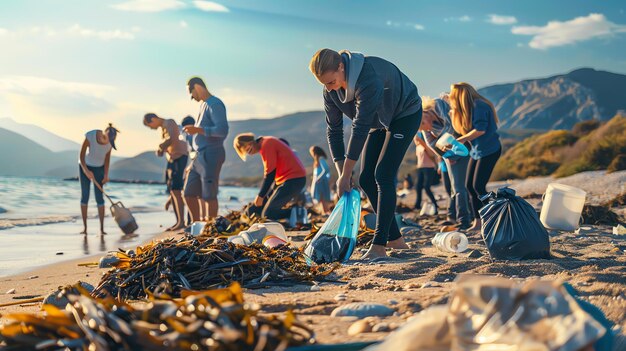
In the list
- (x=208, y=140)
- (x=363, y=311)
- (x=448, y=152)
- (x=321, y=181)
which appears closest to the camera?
(x=363, y=311)

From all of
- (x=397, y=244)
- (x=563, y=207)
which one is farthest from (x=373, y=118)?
(x=563, y=207)

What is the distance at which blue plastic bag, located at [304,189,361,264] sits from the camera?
4660mm

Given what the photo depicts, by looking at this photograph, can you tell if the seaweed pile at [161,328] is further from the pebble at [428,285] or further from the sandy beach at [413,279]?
the pebble at [428,285]

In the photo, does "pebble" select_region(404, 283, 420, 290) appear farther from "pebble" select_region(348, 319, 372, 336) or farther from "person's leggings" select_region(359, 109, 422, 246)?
"person's leggings" select_region(359, 109, 422, 246)

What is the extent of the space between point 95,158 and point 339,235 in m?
6.09

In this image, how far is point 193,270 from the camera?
3.68 meters

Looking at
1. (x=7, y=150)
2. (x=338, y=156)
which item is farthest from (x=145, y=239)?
(x=7, y=150)

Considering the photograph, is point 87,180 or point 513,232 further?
point 87,180

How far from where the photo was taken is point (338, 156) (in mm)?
5078

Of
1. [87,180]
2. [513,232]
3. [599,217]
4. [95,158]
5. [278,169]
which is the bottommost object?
[599,217]

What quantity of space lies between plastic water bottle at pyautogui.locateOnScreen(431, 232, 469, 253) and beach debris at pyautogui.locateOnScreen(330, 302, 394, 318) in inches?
112

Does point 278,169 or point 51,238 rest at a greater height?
point 278,169

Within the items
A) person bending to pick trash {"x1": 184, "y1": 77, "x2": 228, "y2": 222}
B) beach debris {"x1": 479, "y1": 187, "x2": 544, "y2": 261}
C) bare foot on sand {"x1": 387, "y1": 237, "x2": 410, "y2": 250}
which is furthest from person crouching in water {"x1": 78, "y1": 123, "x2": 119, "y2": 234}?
beach debris {"x1": 479, "y1": 187, "x2": 544, "y2": 261}

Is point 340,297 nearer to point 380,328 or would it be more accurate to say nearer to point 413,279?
point 380,328
